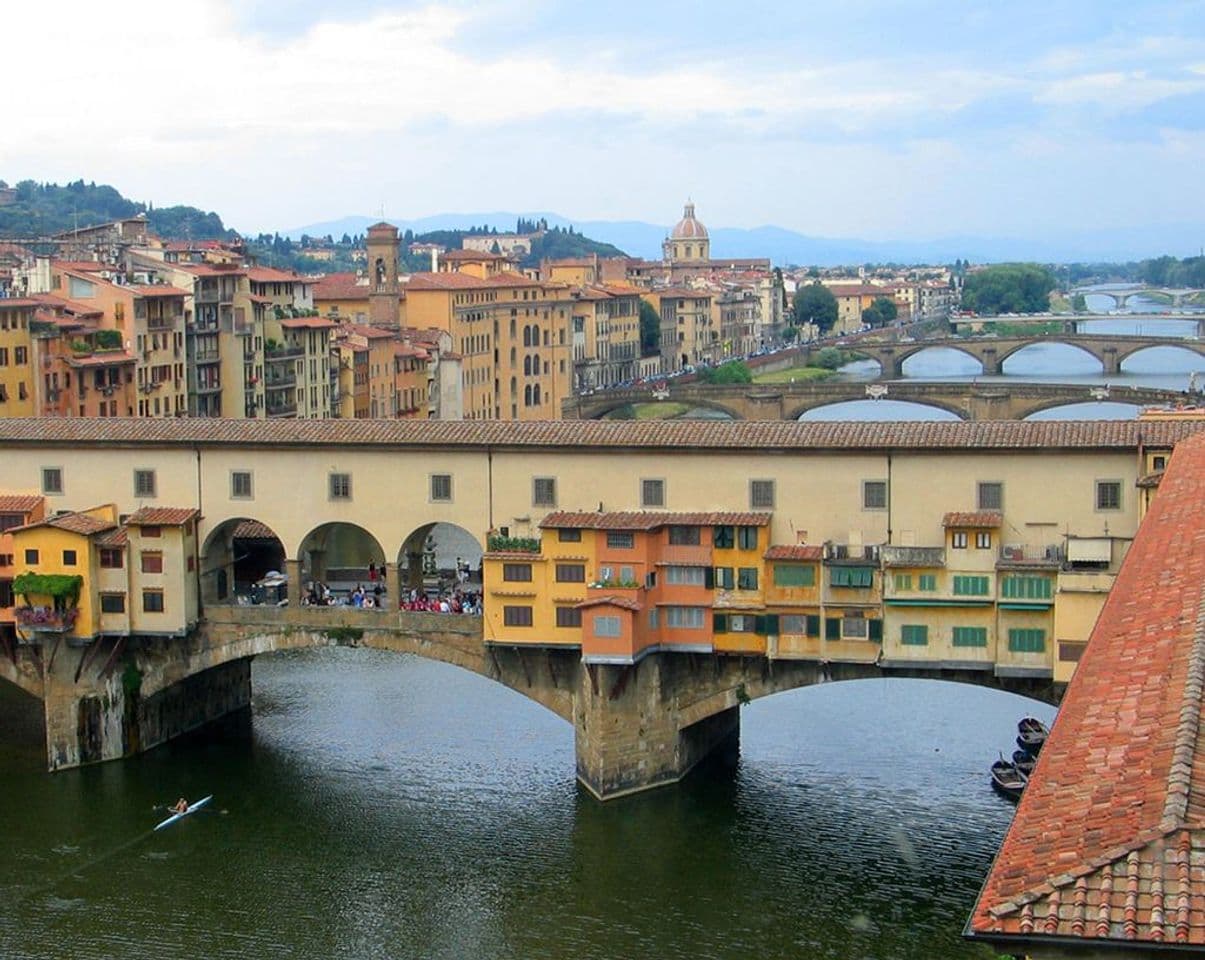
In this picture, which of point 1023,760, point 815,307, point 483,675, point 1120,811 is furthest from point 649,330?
point 1120,811

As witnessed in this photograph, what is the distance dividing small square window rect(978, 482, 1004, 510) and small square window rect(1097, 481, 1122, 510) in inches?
58.3

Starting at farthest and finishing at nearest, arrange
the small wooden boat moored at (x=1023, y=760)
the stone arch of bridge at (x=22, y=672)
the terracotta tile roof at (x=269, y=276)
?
the terracotta tile roof at (x=269, y=276), the stone arch of bridge at (x=22, y=672), the small wooden boat moored at (x=1023, y=760)

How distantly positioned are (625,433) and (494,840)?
725 centimetres

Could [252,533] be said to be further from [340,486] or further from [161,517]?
[340,486]

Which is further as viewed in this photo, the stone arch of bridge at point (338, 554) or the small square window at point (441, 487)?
the stone arch of bridge at point (338, 554)

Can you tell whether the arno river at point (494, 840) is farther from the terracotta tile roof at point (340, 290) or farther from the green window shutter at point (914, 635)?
the terracotta tile roof at point (340, 290)

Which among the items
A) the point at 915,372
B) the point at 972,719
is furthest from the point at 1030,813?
the point at 915,372

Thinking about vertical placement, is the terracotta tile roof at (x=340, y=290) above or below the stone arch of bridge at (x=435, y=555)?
above

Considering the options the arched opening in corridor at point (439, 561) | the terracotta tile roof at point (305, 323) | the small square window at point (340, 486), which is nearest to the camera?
the small square window at point (340, 486)

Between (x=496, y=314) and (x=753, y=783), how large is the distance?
184 ft

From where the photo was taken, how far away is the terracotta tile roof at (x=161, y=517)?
3272 centimetres

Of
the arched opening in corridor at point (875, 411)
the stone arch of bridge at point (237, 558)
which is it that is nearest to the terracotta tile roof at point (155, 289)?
the stone arch of bridge at point (237, 558)

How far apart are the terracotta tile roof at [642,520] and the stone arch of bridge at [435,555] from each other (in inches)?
66.9

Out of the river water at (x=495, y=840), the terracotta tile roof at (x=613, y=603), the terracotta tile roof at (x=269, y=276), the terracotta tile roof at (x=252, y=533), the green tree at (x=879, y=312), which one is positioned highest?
the terracotta tile roof at (x=269, y=276)
